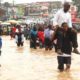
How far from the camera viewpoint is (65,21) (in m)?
13.9

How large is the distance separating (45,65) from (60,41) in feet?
7.53

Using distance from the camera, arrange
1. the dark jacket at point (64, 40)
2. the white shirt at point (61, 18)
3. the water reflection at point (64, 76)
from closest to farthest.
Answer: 1. the water reflection at point (64, 76)
2. the dark jacket at point (64, 40)
3. the white shirt at point (61, 18)

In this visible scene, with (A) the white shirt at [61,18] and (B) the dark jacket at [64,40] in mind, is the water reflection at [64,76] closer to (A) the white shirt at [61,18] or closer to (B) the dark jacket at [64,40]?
(B) the dark jacket at [64,40]

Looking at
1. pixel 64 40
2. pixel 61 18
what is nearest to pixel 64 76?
pixel 64 40

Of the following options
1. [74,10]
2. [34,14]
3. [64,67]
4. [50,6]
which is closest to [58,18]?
[64,67]

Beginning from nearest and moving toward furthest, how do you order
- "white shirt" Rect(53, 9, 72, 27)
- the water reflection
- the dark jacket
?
the water reflection → the dark jacket → "white shirt" Rect(53, 9, 72, 27)

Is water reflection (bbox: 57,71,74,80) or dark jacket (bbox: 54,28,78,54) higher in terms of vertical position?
dark jacket (bbox: 54,28,78,54)

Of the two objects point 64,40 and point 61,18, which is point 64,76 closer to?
point 64,40

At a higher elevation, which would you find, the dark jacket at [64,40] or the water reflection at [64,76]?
the dark jacket at [64,40]

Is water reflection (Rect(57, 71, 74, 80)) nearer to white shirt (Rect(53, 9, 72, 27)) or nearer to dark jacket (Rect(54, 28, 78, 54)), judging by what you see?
dark jacket (Rect(54, 28, 78, 54))

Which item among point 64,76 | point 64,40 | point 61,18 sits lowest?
point 64,76

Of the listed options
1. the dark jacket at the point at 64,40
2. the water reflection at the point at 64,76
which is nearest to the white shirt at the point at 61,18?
the dark jacket at the point at 64,40

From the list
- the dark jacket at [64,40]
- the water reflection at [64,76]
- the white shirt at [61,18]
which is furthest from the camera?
the white shirt at [61,18]

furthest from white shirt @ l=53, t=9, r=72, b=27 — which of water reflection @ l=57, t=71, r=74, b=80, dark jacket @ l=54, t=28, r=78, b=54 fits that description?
water reflection @ l=57, t=71, r=74, b=80
